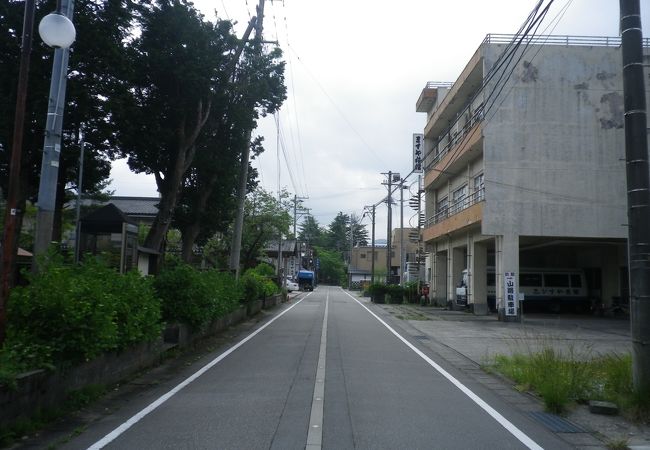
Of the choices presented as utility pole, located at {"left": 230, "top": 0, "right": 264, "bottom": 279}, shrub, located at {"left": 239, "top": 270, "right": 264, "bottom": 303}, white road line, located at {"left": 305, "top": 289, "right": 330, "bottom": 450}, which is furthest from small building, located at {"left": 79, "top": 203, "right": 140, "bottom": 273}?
shrub, located at {"left": 239, "top": 270, "right": 264, "bottom": 303}

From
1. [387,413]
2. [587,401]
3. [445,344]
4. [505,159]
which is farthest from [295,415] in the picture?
[505,159]

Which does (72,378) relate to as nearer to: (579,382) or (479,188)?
(579,382)

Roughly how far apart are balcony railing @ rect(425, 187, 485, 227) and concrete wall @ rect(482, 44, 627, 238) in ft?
5.86

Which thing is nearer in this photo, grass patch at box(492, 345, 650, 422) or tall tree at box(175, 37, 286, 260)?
grass patch at box(492, 345, 650, 422)

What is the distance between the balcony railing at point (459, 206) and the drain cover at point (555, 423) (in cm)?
2082

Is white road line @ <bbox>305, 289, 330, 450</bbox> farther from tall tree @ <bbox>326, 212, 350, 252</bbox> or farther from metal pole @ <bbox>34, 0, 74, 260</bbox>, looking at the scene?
tall tree @ <bbox>326, 212, 350, 252</bbox>

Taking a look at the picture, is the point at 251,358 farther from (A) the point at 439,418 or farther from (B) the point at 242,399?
(A) the point at 439,418

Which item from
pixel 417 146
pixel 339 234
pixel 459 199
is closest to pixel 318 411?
pixel 459 199

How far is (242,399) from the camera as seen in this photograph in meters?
8.44

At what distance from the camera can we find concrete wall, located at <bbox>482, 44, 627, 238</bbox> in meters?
27.0

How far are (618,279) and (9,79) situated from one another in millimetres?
31904

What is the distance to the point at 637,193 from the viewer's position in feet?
27.3

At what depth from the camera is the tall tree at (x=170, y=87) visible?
2017 centimetres

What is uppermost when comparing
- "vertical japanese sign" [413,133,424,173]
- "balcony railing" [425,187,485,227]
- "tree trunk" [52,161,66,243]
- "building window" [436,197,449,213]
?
"vertical japanese sign" [413,133,424,173]
